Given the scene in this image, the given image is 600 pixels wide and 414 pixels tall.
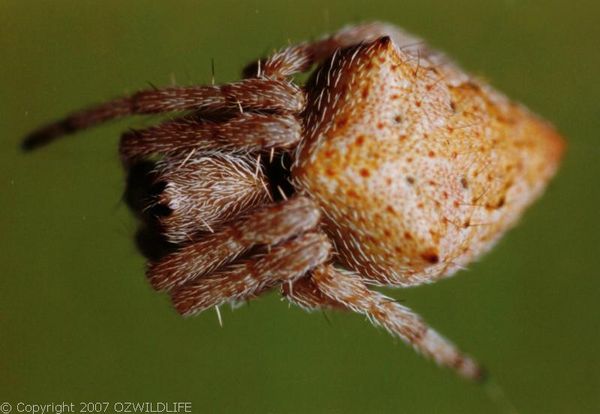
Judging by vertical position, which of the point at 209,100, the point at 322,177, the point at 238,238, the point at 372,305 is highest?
the point at 209,100

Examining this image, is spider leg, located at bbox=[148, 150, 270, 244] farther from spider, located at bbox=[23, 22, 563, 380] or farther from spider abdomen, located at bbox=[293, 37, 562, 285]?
spider abdomen, located at bbox=[293, 37, 562, 285]

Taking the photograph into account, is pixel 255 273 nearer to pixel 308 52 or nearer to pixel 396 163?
pixel 396 163

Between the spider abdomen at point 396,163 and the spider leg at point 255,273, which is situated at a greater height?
the spider abdomen at point 396,163

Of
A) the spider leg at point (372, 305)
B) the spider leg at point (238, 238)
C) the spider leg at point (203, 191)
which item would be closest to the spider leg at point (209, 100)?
the spider leg at point (203, 191)

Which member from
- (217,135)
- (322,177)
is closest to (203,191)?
(217,135)

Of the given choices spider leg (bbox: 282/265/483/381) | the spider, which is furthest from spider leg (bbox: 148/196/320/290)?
spider leg (bbox: 282/265/483/381)

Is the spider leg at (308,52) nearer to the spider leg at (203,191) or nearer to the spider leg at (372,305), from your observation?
the spider leg at (203,191)

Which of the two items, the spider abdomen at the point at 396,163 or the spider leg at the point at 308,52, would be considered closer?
the spider abdomen at the point at 396,163
